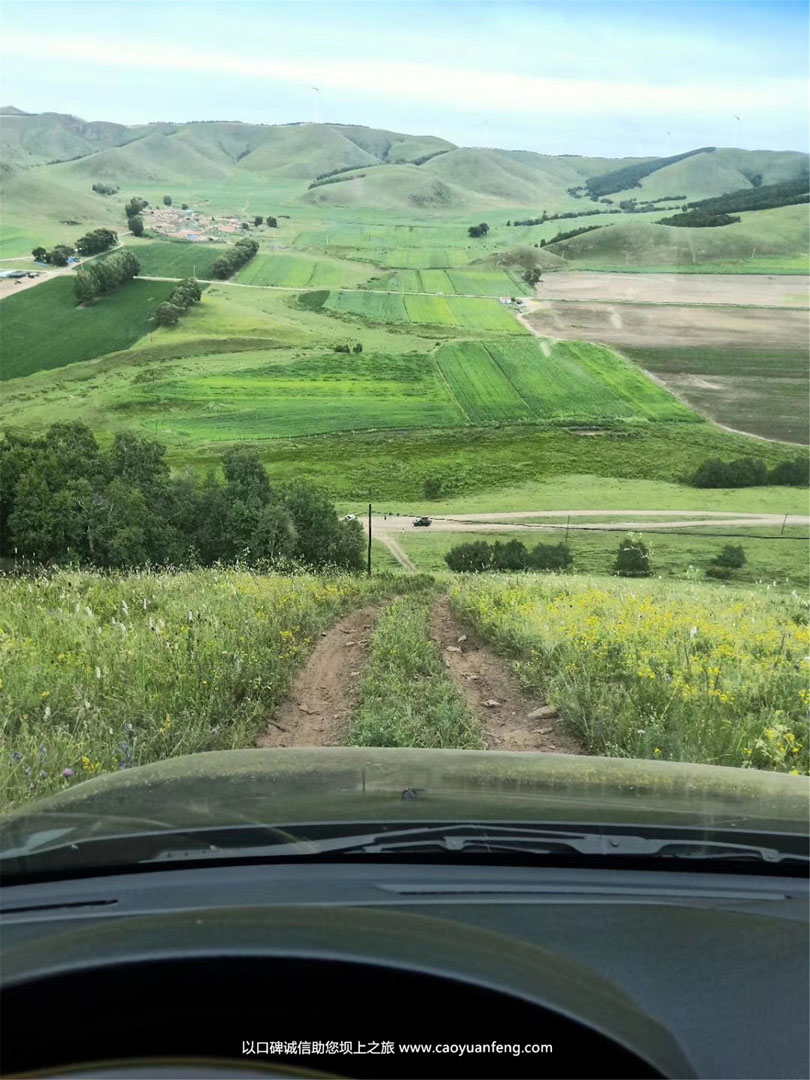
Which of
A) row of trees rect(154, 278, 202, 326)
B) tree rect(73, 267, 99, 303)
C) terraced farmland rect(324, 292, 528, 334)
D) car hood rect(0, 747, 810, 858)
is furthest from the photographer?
terraced farmland rect(324, 292, 528, 334)

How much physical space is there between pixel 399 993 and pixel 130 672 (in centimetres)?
441

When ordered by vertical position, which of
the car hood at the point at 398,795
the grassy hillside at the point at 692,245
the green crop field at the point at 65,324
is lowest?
the car hood at the point at 398,795

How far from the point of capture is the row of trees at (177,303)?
286 feet

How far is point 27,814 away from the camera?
8.48ft

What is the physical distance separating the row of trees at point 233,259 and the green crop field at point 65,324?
1625 centimetres

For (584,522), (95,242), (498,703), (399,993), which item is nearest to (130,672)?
(498,703)

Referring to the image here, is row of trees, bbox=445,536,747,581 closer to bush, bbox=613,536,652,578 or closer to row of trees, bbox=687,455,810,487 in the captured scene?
bush, bbox=613,536,652,578

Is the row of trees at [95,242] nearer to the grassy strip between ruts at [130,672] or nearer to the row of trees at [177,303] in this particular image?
the row of trees at [177,303]

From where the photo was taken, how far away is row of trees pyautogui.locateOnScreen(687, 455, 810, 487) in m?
56.2

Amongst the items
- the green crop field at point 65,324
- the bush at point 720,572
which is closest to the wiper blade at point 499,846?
the bush at point 720,572

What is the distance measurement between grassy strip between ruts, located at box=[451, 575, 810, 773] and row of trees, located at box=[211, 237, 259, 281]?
116 meters

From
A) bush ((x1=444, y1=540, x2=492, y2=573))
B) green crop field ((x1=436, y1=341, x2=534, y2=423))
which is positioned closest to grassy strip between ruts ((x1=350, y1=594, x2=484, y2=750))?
bush ((x1=444, y1=540, x2=492, y2=573))

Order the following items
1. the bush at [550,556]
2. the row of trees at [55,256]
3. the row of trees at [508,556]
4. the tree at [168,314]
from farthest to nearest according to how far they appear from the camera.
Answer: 1. the row of trees at [55,256]
2. the tree at [168,314]
3. the bush at [550,556]
4. the row of trees at [508,556]

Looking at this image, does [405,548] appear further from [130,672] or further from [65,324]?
[65,324]
